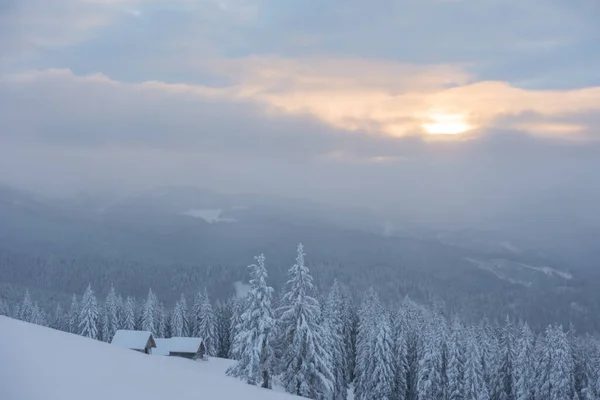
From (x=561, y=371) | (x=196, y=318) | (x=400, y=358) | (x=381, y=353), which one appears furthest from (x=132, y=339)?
(x=561, y=371)

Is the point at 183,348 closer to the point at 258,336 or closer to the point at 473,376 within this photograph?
the point at 258,336

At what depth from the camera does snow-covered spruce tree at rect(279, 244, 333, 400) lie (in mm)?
30359

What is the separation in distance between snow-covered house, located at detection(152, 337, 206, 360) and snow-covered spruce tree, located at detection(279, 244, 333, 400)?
32.9m

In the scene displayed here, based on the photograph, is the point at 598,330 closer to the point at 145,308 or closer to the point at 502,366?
the point at 502,366

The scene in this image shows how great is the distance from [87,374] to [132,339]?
53.5 meters

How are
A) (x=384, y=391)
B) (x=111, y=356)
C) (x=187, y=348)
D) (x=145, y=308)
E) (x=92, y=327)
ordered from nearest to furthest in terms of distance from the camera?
(x=111, y=356)
(x=384, y=391)
(x=187, y=348)
(x=92, y=327)
(x=145, y=308)

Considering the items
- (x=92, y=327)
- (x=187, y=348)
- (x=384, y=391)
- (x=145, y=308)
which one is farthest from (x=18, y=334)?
(x=145, y=308)

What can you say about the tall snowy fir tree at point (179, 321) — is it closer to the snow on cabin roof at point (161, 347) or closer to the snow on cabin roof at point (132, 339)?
the snow on cabin roof at point (161, 347)

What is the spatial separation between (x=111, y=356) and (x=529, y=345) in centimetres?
5383

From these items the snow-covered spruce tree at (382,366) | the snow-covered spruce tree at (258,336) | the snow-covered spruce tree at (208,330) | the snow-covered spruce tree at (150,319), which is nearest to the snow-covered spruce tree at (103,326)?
the snow-covered spruce tree at (150,319)

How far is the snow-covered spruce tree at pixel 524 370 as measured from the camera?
52.1 metres

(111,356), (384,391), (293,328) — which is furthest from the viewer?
(384,391)

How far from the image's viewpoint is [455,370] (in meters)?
47.7

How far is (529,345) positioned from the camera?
179 ft
